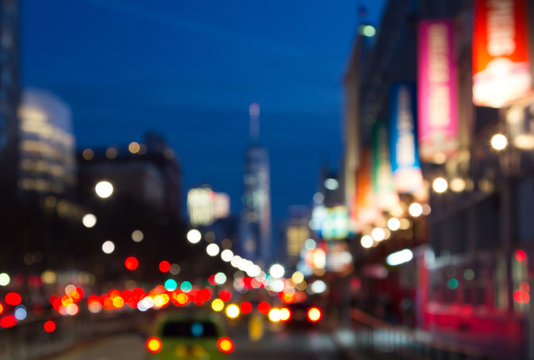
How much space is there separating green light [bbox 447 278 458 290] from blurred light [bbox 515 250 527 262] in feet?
36.4

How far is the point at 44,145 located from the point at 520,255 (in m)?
150

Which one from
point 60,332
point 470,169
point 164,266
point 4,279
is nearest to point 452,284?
point 470,169

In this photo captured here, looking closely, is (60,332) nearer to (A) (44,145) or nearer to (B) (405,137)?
(B) (405,137)

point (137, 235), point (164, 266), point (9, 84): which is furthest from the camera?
point (9, 84)

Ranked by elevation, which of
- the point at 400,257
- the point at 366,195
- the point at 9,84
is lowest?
the point at 400,257

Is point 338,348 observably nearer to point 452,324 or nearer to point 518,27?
point 452,324

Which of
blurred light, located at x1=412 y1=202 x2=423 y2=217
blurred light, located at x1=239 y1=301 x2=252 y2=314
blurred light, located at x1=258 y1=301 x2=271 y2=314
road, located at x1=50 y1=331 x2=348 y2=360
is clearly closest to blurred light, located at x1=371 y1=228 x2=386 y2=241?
blurred light, located at x1=258 y1=301 x2=271 y2=314

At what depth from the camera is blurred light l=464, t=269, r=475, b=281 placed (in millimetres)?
35619

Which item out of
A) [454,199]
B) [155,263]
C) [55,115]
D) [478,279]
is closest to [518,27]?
[478,279]

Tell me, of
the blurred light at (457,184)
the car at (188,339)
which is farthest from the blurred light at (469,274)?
the car at (188,339)

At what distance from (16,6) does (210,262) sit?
162 feet

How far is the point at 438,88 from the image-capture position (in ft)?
107

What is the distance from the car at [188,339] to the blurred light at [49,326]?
1741cm

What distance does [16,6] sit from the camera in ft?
473
